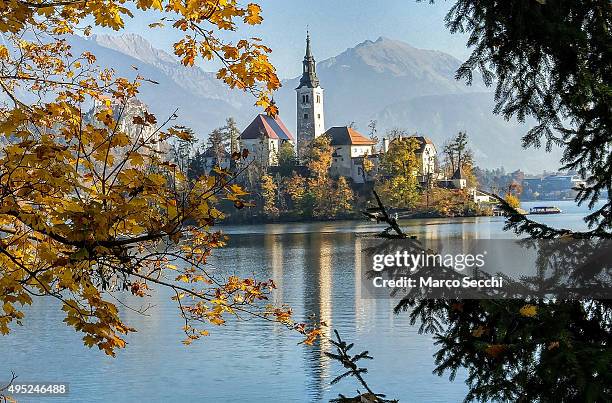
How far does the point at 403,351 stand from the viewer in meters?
15.8

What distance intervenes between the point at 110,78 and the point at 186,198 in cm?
195

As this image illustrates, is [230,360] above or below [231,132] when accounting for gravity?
below

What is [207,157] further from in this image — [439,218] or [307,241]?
[307,241]

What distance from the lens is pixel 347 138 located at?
8556 centimetres

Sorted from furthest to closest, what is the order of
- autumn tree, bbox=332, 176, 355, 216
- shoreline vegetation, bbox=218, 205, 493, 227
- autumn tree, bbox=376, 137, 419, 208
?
autumn tree, bbox=332, 176, 355, 216
shoreline vegetation, bbox=218, 205, 493, 227
autumn tree, bbox=376, 137, 419, 208

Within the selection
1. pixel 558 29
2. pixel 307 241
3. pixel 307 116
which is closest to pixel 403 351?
pixel 558 29

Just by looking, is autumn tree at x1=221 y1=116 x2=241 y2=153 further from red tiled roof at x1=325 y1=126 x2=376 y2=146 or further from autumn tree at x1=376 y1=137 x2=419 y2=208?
autumn tree at x1=376 y1=137 x2=419 y2=208

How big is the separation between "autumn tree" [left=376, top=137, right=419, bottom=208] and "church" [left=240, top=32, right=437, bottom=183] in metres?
3.58

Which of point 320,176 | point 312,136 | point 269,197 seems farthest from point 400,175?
point 312,136

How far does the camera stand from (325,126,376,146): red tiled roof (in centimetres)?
8525

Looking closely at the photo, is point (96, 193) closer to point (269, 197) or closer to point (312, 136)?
point (269, 197)

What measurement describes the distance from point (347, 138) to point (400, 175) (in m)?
21.2

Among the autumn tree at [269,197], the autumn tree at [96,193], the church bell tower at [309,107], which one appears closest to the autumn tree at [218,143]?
the autumn tree at [269,197]

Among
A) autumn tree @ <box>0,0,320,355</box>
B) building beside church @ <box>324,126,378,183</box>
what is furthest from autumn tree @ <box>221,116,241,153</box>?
autumn tree @ <box>0,0,320,355</box>
